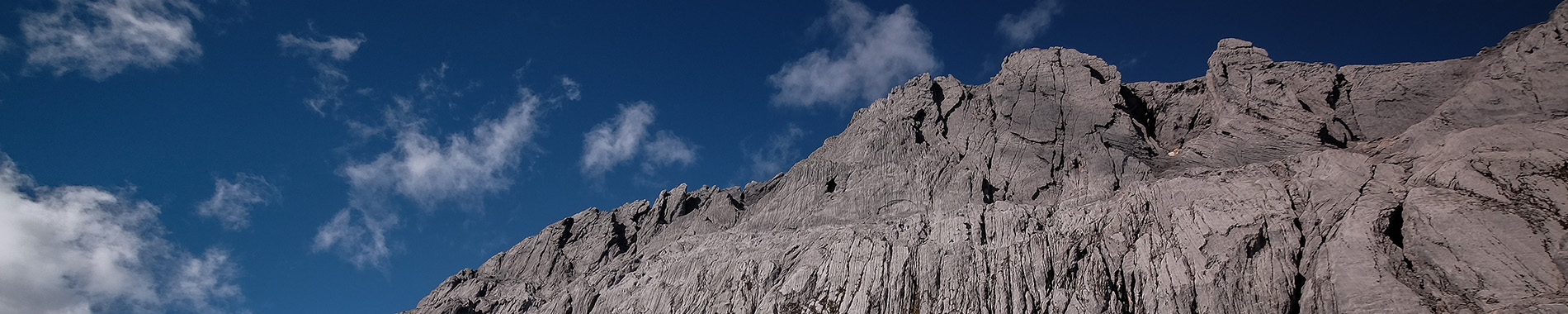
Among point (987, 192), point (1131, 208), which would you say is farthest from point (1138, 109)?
point (1131, 208)

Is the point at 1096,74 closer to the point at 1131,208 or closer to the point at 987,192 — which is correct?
the point at 987,192

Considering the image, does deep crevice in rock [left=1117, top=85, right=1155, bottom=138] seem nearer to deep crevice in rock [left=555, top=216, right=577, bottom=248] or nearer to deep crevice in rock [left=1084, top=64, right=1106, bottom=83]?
deep crevice in rock [left=1084, top=64, right=1106, bottom=83]

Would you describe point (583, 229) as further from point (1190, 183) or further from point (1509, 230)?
point (1509, 230)

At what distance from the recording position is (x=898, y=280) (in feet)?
163

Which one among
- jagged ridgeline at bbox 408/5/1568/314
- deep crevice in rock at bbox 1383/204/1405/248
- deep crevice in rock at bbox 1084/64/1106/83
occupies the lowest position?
deep crevice in rock at bbox 1383/204/1405/248

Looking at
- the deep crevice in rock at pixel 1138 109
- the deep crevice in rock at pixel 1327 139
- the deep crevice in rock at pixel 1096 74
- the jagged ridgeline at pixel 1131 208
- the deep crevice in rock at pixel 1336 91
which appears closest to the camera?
the jagged ridgeline at pixel 1131 208

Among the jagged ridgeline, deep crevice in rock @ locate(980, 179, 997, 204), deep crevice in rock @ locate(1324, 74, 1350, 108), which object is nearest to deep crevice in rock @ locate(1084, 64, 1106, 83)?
the jagged ridgeline

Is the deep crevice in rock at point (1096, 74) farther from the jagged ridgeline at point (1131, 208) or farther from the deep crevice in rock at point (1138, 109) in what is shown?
the deep crevice in rock at point (1138, 109)

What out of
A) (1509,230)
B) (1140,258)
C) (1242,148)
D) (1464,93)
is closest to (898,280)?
(1140,258)

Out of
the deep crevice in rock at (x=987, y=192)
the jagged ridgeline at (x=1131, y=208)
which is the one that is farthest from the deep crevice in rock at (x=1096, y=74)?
the deep crevice in rock at (x=987, y=192)

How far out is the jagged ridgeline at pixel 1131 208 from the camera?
35.8 meters

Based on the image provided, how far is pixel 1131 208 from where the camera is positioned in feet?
157

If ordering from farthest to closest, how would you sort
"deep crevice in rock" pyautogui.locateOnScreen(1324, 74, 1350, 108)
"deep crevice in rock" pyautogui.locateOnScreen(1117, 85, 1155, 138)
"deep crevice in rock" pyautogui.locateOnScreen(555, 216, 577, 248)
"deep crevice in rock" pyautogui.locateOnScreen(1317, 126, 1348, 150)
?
"deep crevice in rock" pyautogui.locateOnScreen(555, 216, 577, 248) → "deep crevice in rock" pyautogui.locateOnScreen(1117, 85, 1155, 138) → "deep crevice in rock" pyautogui.locateOnScreen(1324, 74, 1350, 108) → "deep crevice in rock" pyautogui.locateOnScreen(1317, 126, 1348, 150)

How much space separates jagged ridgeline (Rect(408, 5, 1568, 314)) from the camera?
3575cm
